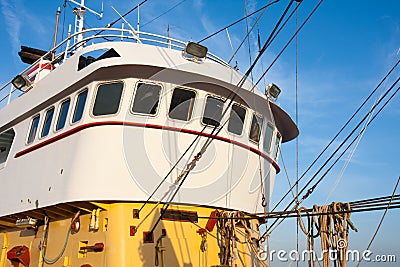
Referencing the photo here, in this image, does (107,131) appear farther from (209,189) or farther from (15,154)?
(15,154)

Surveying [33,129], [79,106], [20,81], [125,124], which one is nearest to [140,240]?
[125,124]

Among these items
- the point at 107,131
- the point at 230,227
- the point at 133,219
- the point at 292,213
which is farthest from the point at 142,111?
the point at 292,213

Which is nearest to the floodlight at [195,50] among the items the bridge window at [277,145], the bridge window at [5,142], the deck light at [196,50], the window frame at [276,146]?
the deck light at [196,50]

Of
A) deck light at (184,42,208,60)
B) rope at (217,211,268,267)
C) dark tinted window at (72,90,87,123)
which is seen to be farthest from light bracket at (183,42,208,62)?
rope at (217,211,268,267)

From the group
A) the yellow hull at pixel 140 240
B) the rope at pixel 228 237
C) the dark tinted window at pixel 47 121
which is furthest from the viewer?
the dark tinted window at pixel 47 121

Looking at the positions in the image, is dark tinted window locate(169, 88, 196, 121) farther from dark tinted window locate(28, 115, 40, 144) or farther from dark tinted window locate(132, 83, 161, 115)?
dark tinted window locate(28, 115, 40, 144)

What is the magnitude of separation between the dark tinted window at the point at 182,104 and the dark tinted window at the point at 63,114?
200 cm

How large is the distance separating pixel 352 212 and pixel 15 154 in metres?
7.14

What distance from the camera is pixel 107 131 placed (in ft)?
24.5

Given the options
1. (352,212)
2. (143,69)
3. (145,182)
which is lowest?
(352,212)

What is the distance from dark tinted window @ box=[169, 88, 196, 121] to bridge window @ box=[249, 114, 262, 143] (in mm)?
1447

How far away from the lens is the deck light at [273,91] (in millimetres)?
8891

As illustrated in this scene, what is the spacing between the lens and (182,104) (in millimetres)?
7930

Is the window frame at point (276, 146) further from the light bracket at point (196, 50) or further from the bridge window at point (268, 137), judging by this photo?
the light bracket at point (196, 50)
